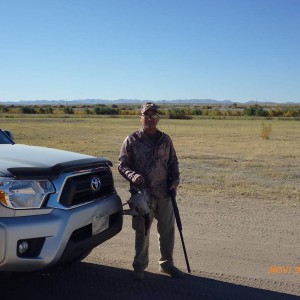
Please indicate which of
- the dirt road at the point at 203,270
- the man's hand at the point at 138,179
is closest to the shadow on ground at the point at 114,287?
the dirt road at the point at 203,270

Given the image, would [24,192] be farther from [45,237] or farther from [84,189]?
[84,189]

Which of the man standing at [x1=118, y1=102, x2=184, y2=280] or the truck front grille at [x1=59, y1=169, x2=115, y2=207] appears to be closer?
the truck front grille at [x1=59, y1=169, x2=115, y2=207]

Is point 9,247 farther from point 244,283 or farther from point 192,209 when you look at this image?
point 192,209

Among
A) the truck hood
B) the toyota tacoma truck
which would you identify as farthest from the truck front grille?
the truck hood

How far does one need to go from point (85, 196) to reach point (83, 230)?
12.1 inches

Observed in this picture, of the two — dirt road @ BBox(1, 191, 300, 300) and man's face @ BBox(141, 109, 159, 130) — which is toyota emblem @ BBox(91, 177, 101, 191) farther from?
dirt road @ BBox(1, 191, 300, 300)

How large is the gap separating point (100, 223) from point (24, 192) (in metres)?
0.88

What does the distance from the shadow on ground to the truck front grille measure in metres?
0.75

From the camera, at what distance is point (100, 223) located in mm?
4230

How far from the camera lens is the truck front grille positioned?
12.6 feet

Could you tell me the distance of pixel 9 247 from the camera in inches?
133

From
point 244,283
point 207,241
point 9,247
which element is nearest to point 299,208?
point 207,241

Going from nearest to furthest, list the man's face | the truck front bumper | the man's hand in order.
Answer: the truck front bumper → the man's hand → the man's face

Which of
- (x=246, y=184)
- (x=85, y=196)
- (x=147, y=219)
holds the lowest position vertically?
(x=246, y=184)
